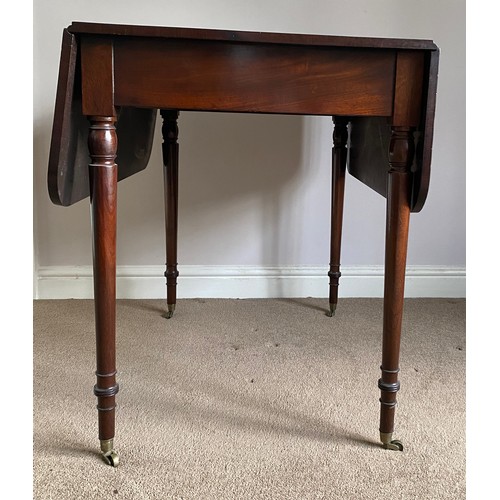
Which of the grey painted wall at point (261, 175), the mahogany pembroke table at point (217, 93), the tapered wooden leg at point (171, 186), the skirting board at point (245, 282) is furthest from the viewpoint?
the skirting board at point (245, 282)

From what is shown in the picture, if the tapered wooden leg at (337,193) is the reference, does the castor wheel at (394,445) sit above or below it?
below

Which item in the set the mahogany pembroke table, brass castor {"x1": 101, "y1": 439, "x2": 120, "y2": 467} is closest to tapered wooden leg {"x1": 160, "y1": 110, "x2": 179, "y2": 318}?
the mahogany pembroke table

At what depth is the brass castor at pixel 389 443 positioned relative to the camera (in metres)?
1.03

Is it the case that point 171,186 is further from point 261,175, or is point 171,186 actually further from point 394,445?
point 394,445

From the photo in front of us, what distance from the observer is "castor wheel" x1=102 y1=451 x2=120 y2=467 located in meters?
0.96

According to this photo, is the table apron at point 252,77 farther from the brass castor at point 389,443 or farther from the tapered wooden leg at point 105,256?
the brass castor at point 389,443

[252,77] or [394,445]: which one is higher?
[252,77]

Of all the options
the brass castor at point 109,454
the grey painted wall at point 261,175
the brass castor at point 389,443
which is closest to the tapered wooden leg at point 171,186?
the grey painted wall at point 261,175

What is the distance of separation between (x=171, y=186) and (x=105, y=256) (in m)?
0.75

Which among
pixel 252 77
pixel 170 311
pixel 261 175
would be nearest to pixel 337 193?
pixel 261 175

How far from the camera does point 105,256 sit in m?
0.97

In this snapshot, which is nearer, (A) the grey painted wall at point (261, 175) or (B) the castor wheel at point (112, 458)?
(B) the castor wheel at point (112, 458)

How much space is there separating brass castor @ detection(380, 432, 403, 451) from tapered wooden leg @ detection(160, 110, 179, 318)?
0.87 meters
